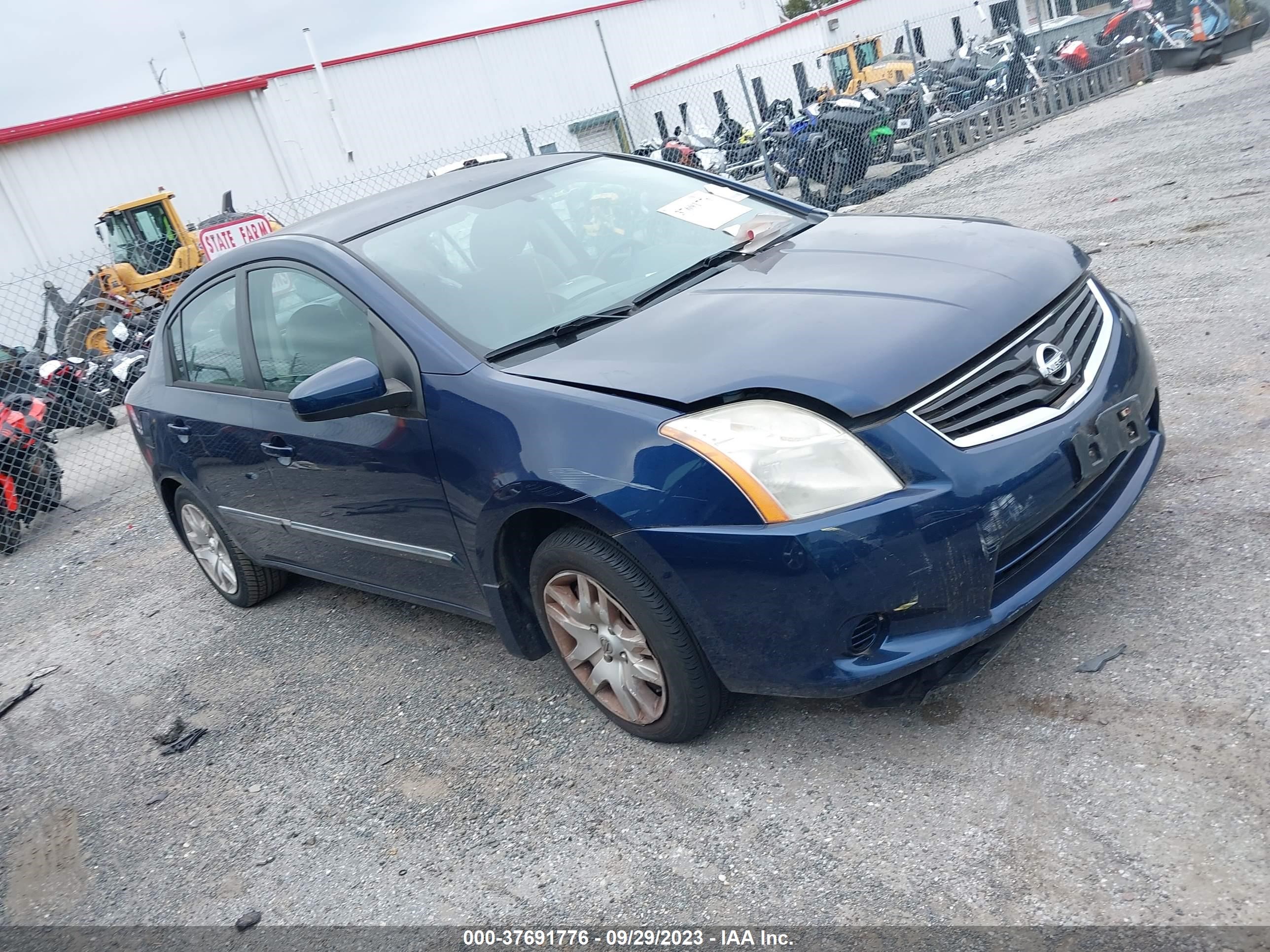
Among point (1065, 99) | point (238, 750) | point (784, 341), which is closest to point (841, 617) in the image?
point (784, 341)

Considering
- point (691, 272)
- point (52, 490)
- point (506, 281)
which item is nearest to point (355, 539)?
point (506, 281)

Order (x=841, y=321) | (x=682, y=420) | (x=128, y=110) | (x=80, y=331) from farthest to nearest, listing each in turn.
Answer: (x=128, y=110) → (x=80, y=331) → (x=841, y=321) → (x=682, y=420)

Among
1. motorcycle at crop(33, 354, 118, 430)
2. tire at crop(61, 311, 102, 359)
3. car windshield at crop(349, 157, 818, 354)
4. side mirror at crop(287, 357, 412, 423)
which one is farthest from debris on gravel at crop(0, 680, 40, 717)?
tire at crop(61, 311, 102, 359)

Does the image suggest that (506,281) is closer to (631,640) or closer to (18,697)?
(631,640)

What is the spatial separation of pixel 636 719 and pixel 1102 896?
1361 millimetres

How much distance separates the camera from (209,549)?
17.2 feet

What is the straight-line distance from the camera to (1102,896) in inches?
84.0

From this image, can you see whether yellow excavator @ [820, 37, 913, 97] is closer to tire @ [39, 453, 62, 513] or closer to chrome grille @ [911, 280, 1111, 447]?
tire @ [39, 453, 62, 513]

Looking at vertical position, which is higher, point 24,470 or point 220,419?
point 220,419

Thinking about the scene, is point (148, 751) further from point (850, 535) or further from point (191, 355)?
point (850, 535)

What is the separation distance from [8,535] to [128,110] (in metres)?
21.2

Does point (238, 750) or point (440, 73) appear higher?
point (440, 73)

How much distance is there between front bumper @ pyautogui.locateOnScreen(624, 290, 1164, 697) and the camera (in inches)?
96.0

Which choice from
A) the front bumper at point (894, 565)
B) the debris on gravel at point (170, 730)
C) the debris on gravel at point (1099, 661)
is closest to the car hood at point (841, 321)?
the front bumper at point (894, 565)
